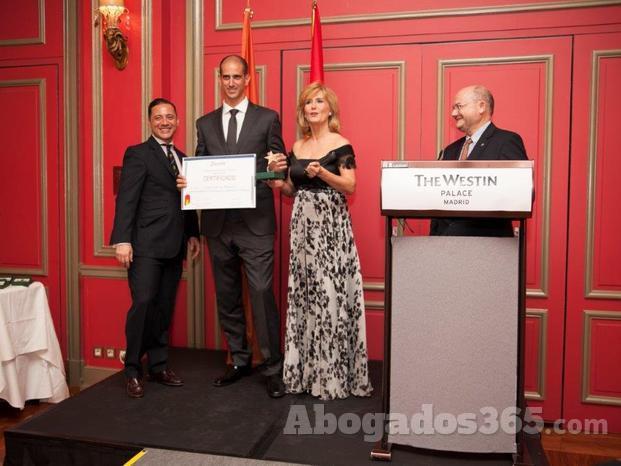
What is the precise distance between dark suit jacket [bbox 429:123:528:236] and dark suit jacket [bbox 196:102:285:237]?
874 millimetres

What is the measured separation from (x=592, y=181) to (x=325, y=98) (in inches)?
61.8

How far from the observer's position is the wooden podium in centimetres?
195

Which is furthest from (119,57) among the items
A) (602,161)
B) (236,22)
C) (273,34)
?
(602,161)

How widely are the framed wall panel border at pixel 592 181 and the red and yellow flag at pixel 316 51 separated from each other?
4.85 feet

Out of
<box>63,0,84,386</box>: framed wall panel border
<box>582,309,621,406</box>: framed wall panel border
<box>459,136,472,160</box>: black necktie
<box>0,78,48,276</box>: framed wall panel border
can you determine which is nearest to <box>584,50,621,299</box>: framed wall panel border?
<box>582,309,621,406</box>: framed wall panel border

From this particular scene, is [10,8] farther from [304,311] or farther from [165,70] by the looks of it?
[304,311]

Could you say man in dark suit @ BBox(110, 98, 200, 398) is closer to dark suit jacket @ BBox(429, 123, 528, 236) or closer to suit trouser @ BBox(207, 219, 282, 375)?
suit trouser @ BBox(207, 219, 282, 375)

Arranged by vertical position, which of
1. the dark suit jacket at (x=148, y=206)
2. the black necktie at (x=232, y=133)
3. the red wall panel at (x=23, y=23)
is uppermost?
the red wall panel at (x=23, y=23)

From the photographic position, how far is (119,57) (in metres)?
3.48

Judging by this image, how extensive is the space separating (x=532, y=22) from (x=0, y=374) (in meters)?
3.51

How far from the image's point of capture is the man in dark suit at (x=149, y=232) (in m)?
2.74

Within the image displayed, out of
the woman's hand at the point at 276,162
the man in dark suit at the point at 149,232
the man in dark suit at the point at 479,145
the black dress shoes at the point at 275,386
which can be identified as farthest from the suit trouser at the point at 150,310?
the man in dark suit at the point at 479,145

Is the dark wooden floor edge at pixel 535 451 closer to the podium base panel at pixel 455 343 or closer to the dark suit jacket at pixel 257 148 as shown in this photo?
the podium base panel at pixel 455 343

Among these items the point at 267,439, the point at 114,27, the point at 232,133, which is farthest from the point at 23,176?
the point at 267,439
